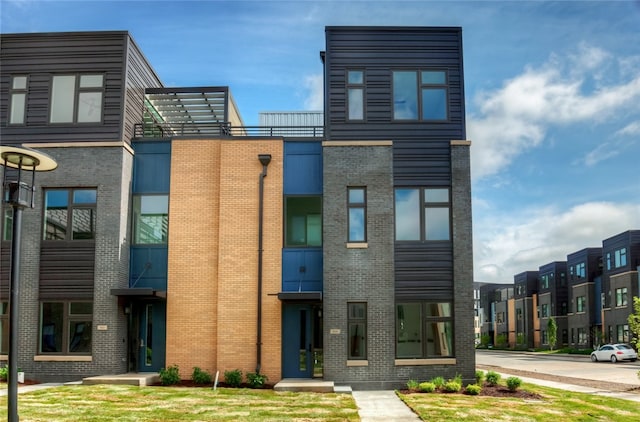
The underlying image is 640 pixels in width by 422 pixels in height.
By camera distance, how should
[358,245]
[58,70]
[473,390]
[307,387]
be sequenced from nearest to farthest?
[473,390] → [307,387] → [358,245] → [58,70]

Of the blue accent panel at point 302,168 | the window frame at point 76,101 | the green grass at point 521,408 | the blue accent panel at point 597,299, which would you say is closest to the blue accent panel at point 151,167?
the window frame at point 76,101

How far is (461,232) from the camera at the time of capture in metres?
21.7

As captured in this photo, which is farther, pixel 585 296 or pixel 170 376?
pixel 585 296

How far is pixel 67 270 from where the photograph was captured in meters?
21.8

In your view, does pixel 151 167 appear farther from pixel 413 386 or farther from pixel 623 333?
pixel 623 333

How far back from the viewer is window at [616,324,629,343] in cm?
5836

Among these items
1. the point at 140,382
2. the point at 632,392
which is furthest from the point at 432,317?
the point at 140,382

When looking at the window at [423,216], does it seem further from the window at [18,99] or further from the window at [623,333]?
the window at [623,333]

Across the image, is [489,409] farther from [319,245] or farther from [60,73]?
[60,73]

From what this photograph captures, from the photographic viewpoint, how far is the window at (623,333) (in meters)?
58.4

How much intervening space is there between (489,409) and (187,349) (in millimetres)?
9778

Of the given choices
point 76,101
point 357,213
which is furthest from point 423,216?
point 76,101

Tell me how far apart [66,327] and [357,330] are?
28.4ft

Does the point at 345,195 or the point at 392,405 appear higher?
the point at 345,195
